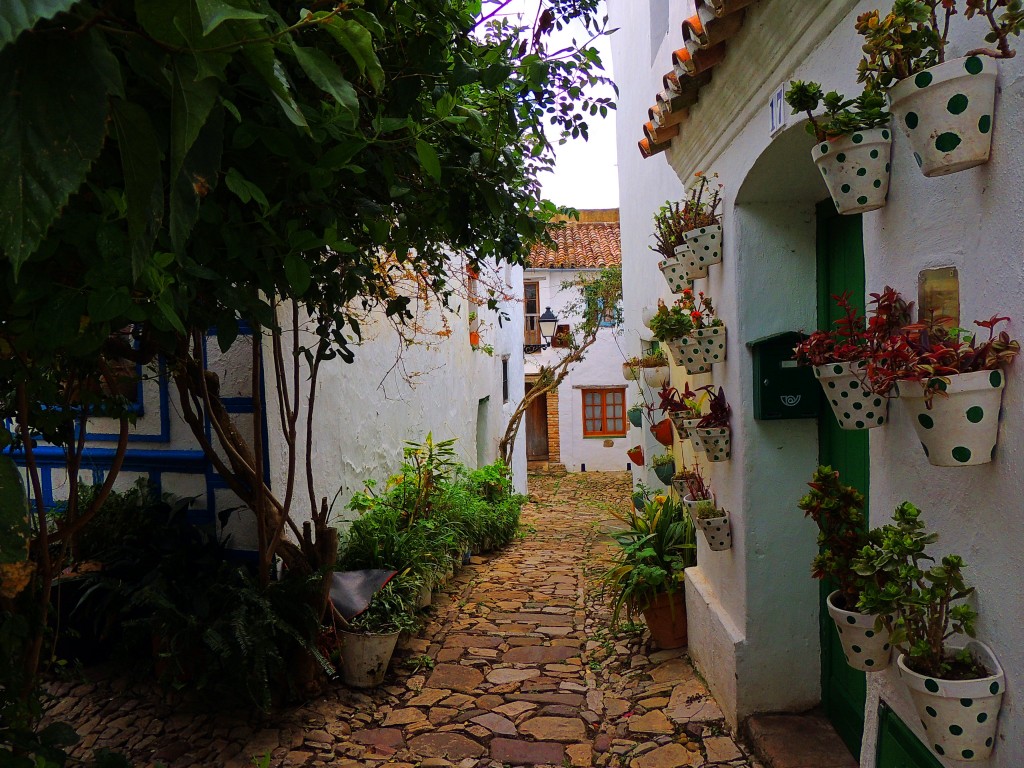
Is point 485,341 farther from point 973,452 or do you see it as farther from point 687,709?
point 973,452

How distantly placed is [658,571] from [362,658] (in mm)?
1919

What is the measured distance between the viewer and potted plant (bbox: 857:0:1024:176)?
140 centimetres

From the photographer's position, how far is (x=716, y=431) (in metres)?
3.57

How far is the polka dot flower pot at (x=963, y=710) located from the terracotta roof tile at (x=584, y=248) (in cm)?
1534

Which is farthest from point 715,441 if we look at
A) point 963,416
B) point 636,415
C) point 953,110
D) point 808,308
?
point 636,415

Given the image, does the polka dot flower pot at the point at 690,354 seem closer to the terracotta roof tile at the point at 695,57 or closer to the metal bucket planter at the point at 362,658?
the terracotta roof tile at the point at 695,57

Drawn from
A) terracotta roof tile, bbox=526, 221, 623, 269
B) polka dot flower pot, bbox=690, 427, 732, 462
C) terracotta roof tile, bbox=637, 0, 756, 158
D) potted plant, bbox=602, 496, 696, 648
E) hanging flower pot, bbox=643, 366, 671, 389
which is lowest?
potted plant, bbox=602, 496, 696, 648

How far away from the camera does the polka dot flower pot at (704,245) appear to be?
365 cm

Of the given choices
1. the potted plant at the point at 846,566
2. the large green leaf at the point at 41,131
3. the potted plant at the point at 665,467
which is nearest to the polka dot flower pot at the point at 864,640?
the potted plant at the point at 846,566

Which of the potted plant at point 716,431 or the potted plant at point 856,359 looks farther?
the potted plant at point 716,431

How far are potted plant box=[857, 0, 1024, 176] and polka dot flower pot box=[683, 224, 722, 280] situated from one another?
2.12 meters

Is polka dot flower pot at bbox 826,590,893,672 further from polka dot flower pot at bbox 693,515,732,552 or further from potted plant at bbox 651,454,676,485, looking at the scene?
potted plant at bbox 651,454,676,485

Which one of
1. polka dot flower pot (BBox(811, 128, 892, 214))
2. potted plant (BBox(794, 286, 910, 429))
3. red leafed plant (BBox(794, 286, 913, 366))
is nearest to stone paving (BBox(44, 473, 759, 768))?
potted plant (BBox(794, 286, 910, 429))

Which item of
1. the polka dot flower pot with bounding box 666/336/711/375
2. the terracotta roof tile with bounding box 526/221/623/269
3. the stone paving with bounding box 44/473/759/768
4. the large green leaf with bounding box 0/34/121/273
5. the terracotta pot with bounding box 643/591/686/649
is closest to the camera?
the large green leaf with bounding box 0/34/121/273
